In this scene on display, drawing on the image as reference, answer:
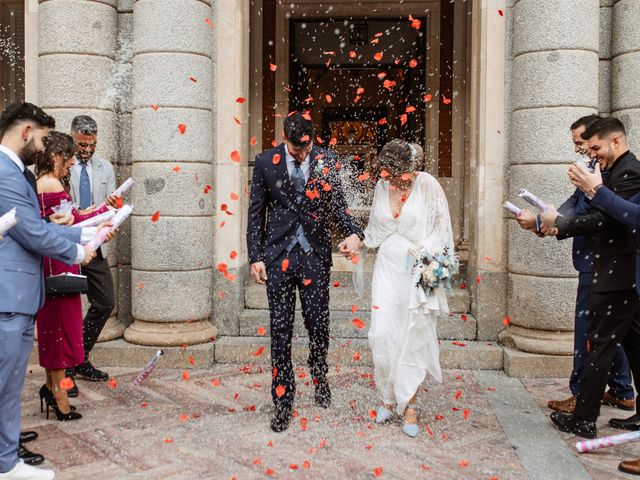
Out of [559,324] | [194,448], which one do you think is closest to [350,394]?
[194,448]

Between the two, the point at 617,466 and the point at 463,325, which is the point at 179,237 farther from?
the point at 617,466

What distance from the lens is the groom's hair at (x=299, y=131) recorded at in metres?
4.40

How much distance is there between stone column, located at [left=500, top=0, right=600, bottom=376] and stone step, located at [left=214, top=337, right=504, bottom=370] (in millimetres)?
213

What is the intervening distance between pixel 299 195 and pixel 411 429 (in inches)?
69.8

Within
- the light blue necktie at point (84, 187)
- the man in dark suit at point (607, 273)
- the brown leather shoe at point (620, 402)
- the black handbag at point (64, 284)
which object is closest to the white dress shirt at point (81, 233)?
the black handbag at point (64, 284)

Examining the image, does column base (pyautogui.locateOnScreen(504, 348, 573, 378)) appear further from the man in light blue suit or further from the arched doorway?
the man in light blue suit

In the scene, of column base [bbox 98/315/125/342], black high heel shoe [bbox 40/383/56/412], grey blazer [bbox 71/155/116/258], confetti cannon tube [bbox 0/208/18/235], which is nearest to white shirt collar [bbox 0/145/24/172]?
confetti cannon tube [bbox 0/208/18/235]

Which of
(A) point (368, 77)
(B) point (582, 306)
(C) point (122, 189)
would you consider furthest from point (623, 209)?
Answer: (A) point (368, 77)

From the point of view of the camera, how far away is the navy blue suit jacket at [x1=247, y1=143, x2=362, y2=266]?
180 inches

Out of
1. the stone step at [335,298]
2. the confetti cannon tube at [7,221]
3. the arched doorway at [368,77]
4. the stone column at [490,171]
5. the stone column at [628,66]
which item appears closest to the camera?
the confetti cannon tube at [7,221]

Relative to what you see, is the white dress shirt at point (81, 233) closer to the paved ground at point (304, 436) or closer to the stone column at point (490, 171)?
the paved ground at point (304, 436)

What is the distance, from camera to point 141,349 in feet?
19.9

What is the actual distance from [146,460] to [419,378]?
6.25 feet

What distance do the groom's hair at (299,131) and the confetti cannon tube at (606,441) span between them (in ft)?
8.59
